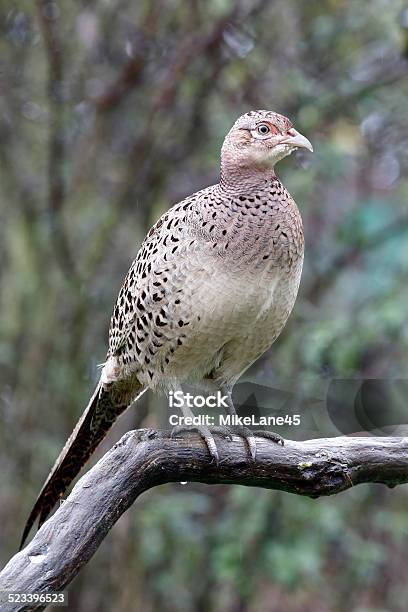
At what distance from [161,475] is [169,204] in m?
3.22

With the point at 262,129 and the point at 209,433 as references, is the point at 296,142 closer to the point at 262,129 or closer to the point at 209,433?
the point at 262,129

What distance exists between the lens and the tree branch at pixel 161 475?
7.20 ft

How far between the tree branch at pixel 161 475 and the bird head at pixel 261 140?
2.74ft

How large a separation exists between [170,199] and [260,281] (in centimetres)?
306

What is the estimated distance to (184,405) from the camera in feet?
9.18

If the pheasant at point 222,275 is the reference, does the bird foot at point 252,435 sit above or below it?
below

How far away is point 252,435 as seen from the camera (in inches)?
105

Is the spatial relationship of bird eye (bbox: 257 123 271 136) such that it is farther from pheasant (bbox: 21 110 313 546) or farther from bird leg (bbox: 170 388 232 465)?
bird leg (bbox: 170 388 232 465)

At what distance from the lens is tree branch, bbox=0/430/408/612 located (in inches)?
86.4

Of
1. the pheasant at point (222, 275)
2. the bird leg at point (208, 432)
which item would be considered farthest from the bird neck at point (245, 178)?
the bird leg at point (208, 432)

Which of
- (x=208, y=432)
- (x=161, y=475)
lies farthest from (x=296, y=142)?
(x=161, y=475)

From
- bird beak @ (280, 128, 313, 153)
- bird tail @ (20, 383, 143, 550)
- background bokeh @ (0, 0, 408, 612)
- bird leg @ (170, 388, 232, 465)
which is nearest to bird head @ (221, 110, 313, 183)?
bird beak @ (280, 128, 313, 153)

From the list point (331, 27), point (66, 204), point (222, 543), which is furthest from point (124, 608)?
point (331, 27)

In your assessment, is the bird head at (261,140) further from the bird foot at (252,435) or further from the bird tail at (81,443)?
the bird tail at (81,443)
